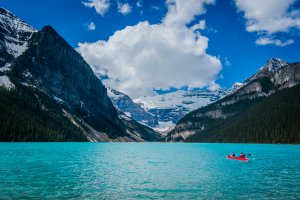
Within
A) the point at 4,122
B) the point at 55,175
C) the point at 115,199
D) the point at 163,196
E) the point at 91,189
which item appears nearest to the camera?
the point at 115,199

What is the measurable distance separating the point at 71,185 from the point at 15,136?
162438mm

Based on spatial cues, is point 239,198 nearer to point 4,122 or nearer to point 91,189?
point 91,189

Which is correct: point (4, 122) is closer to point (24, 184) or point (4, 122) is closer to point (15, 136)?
point (15, 136)

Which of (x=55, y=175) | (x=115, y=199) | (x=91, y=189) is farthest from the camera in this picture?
(x=55, y=175)

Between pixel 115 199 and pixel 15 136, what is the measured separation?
563 ft

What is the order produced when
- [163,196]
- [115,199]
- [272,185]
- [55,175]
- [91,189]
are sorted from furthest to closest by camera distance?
[55,175]
[272,185]
[91,189]
[163,196]
[115,199]

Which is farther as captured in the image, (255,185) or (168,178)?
(168,178)

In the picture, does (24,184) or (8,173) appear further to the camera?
(8,173)

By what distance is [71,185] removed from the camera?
123 ft

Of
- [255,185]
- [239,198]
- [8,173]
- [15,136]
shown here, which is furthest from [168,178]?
[15,136]

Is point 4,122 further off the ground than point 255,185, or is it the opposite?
point 4,122

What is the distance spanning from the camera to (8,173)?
45.7 meters

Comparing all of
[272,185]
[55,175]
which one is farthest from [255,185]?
[55,175]

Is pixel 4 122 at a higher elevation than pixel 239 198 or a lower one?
higher
